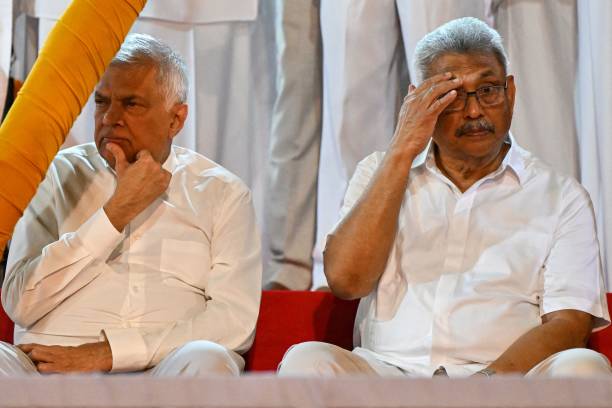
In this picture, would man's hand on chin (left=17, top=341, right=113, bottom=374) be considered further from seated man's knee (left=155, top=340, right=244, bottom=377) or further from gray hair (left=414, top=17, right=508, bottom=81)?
gray hair (left=414, top=17, right=508, bottom=81)

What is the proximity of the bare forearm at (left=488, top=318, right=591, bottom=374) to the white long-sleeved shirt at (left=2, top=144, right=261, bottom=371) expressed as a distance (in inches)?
22.7

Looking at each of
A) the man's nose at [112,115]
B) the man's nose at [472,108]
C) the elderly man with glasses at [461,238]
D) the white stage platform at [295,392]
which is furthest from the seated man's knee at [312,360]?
the white stage platform at [295,392]

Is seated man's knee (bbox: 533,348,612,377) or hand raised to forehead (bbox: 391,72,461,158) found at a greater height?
hand raised to forehead (bbox: 391,72,461,158)

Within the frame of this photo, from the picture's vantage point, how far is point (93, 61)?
220cm

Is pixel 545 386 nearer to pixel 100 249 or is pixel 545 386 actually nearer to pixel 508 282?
pixel 508 282

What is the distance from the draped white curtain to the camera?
3037mm

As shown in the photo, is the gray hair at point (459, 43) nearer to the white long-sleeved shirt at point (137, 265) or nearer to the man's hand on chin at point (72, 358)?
the white long-sleeved shirt at point (137, 265)

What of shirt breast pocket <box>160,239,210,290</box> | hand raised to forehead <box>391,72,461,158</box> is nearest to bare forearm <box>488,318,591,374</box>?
hand raised to forehead <box>391,72,461,158</box>

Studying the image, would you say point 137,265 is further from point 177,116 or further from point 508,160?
point 508,160

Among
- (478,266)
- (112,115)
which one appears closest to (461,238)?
(478,266)

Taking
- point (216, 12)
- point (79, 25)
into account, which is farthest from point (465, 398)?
Result: point (216, 12)

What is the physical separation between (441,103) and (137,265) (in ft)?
2.54

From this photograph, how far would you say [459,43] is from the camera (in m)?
2.43

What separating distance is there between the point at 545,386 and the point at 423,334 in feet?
3.95
